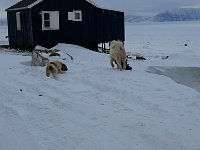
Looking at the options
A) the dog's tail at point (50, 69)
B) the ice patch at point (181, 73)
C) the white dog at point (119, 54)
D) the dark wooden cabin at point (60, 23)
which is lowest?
the ice patch at point (181, 73)

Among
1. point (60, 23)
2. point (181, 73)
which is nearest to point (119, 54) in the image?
point (181, 73)

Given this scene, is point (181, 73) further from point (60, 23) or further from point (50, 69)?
point (60, 23)

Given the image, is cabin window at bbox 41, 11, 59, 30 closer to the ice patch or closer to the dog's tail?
the ice patch

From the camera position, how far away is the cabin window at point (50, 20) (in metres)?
24.8

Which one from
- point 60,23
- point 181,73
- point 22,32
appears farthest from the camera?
point 22,32

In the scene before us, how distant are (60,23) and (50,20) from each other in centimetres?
70

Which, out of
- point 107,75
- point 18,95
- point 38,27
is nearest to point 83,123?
point 18,95

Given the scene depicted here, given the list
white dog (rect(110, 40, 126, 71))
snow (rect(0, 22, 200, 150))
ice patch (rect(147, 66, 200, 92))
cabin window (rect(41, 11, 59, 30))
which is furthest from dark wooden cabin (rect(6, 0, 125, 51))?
snow (rect(0, 22, 200, 150))

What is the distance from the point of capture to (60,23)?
25.4m

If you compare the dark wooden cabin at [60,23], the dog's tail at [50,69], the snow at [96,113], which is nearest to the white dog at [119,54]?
the snow at [96,113]

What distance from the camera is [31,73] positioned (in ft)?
43.2

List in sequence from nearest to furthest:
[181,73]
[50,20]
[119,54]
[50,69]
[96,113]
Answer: [96,113]
[50,69]
[119,54]
[181,73]
[50,20]

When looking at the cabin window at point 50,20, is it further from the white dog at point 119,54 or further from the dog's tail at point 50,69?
the dog's tail at point 50,69

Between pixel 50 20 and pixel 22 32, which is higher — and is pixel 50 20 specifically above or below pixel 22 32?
above
